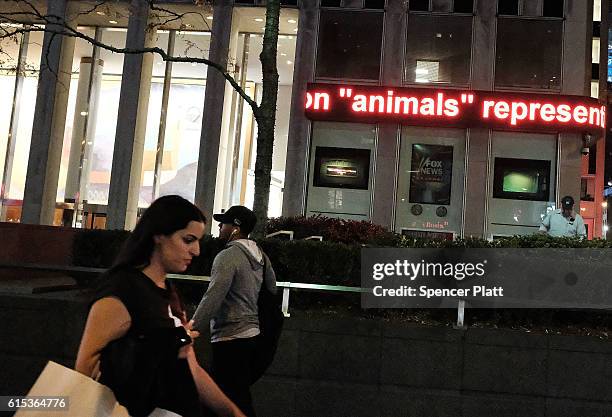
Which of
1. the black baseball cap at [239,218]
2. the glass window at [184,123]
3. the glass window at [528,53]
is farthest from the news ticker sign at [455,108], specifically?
the black baseball cap at [239,218]

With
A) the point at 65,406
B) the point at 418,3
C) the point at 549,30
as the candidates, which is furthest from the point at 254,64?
the point at 65,406

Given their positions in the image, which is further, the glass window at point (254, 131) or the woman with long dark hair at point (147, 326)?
the glass window at point (254, 131)

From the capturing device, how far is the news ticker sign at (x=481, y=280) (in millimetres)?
6477

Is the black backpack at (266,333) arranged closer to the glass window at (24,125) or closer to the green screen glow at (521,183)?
the green screen glow at (521,183)

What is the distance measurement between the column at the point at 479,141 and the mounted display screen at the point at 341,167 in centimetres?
284

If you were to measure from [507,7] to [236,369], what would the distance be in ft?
50.0

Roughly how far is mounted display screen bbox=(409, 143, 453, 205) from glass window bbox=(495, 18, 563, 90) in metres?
2.51

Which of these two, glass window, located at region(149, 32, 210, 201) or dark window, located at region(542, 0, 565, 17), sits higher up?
dark window, located at region(542, 0, 565, 17)

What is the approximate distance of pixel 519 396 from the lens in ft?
19.5

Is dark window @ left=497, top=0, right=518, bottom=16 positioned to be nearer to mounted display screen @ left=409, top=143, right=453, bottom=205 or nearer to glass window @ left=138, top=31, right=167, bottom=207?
mounted display screen @ left=409, top=143, right=453, bottom=205

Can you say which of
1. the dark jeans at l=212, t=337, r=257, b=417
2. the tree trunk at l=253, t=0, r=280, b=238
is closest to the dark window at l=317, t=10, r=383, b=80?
the tree trunk at l=253, t=0, r=280, b=238

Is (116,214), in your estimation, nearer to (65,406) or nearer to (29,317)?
(29,317)

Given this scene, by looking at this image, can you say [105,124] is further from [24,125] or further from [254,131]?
[254,131]

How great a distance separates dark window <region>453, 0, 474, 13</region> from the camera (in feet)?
52.9
